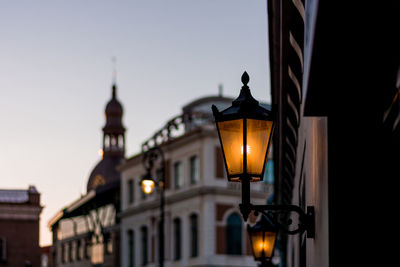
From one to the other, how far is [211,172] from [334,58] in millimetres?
38484

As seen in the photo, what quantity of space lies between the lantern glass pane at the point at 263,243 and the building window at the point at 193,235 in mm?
29545

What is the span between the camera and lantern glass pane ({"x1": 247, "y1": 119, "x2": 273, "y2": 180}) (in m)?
5.84

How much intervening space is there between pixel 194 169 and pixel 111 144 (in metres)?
37.5

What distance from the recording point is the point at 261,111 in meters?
5.86

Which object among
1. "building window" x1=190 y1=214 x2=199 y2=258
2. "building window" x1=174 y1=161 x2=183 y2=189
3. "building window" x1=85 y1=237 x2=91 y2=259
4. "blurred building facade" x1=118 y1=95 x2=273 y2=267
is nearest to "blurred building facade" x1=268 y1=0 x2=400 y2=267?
"blurred building facade" x1=118 y1=95 x2=273 y2=267

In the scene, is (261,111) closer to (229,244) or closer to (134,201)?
(229,244)

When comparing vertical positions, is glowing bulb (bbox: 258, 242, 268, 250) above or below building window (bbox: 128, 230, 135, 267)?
above

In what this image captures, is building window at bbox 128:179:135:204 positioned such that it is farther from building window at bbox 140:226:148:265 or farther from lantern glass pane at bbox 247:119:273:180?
lantern glass pane at bbox 247:119:273:180

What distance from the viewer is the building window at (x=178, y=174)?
4447 cm

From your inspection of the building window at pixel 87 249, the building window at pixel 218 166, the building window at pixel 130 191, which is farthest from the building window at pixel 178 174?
the building window at pixel 87 249

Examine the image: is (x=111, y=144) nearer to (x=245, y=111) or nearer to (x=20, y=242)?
(x=20, y=242)

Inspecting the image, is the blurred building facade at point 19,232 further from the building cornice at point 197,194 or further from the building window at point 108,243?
the building cornice at point 197,194

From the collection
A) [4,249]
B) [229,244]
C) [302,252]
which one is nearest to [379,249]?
[302,252]

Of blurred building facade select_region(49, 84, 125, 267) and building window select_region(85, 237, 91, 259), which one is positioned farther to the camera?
building window select_region(85, 237, 91, 259)
